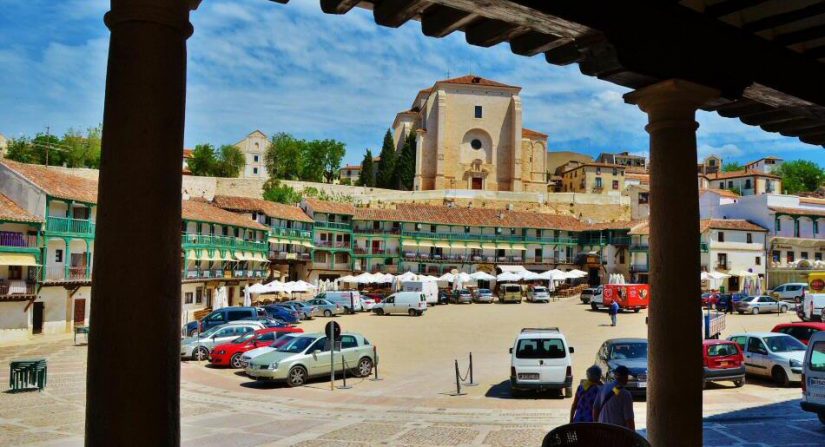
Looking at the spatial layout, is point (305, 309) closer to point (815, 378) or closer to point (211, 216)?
point (211, 216)

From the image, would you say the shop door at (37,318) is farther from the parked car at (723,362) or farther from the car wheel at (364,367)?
the parked car at (723,362)

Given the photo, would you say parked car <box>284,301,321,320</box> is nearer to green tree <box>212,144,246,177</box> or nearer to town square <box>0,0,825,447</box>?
town square <box>0,0,825,447</box>

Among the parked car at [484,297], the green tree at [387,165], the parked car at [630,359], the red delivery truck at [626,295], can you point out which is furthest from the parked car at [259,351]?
the green tree at [387,165]

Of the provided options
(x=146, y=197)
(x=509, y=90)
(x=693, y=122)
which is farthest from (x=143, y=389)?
(x=509, y=90)

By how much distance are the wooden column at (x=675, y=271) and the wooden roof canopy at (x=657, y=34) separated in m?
0.33

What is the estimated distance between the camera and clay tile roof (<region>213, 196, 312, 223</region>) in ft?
206

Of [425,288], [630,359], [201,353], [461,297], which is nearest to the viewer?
[630,359]

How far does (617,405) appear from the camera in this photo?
25.1 feet

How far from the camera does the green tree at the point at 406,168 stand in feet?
335

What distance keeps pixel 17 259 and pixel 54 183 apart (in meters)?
5.97

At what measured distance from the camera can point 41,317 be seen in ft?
119

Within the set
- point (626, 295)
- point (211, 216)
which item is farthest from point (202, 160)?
point (626, 295)

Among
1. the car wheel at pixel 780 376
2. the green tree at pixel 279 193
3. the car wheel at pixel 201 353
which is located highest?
the green tree at pixel 279 193

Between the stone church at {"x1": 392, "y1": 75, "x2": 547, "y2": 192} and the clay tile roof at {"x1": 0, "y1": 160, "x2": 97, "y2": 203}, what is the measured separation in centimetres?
6434
